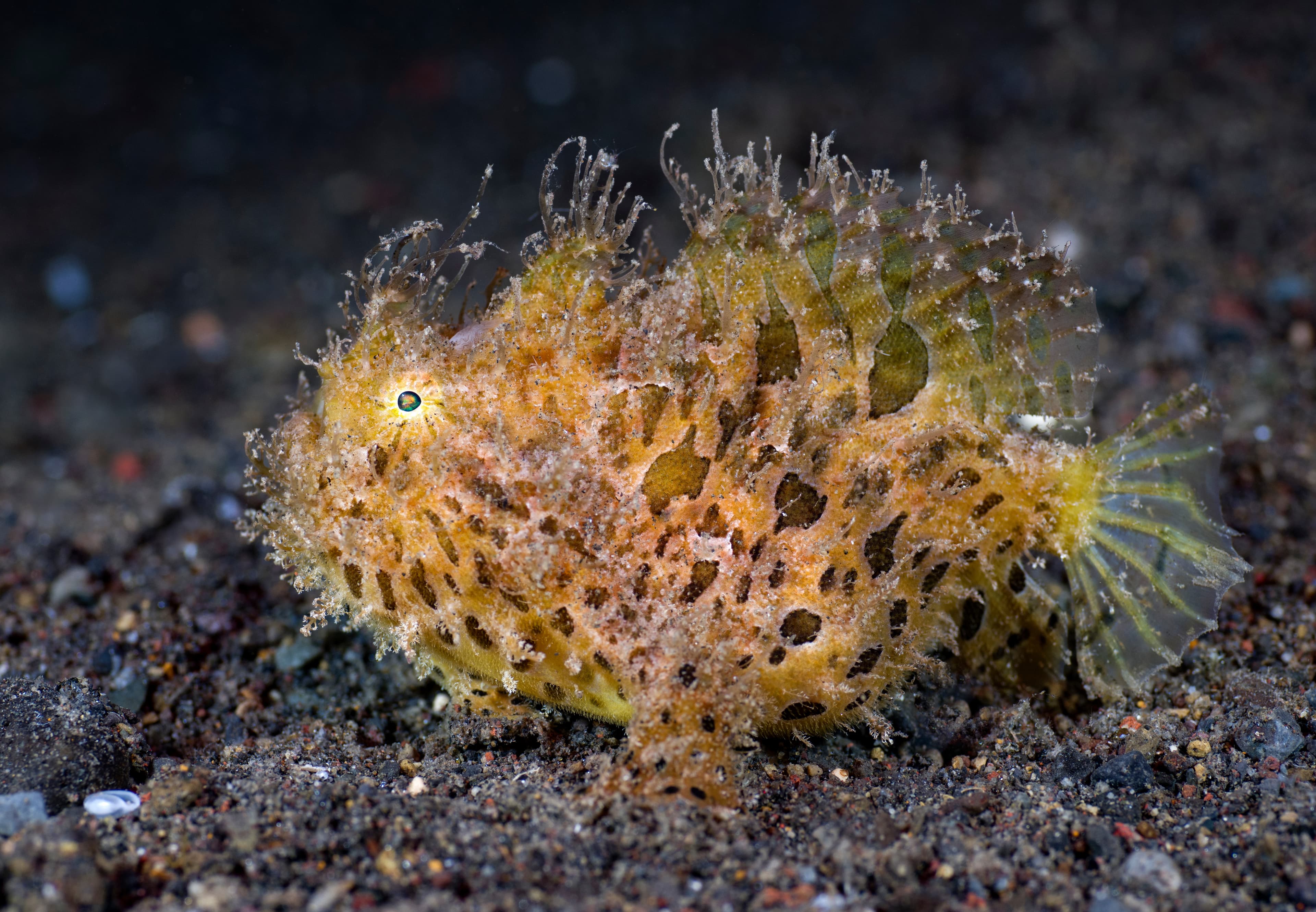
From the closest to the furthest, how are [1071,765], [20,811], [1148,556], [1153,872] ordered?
[1153,872]
[20,811]
[1071,765]
[1148,556]

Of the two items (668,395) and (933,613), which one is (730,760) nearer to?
(933,613)

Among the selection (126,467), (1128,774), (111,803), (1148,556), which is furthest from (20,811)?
(1148,556)

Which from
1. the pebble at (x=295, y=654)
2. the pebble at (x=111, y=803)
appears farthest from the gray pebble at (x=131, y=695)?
the pebble at (x=111, y=803)

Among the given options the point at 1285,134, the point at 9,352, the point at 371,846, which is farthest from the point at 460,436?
the point at 1285,134

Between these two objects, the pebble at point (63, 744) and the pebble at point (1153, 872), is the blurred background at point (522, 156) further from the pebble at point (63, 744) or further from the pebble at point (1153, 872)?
the pebble at point (1153, 872)

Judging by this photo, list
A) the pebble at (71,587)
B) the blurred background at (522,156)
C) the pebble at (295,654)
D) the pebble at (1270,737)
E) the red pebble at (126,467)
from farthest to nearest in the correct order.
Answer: the blurred background at (522,156) < the red pebble at (126,467) < the pebble at (71,587) < the pebble at (295,654) < the pebble at (1270,737)

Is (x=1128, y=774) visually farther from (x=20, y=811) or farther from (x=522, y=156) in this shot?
(x=522, y=156)

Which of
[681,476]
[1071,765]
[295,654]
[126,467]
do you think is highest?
[126,467]
